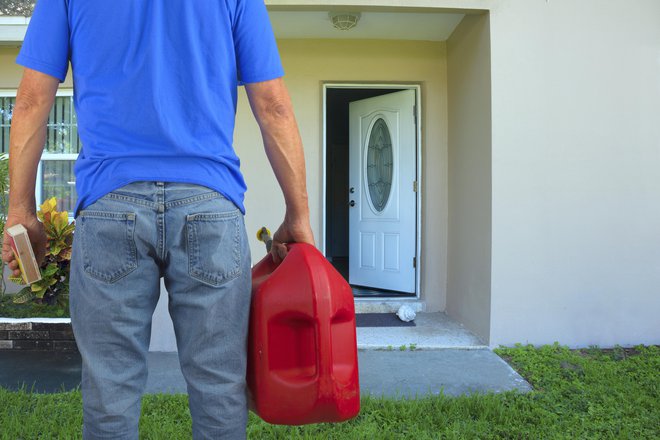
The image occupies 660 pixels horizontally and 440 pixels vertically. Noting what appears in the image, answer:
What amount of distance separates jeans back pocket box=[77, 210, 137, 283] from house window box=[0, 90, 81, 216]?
16.7 ft

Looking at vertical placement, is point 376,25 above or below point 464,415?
above

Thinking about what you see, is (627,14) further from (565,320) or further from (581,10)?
(565,320)

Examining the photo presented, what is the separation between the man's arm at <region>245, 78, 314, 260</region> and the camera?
1.34 metres

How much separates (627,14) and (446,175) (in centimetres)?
211

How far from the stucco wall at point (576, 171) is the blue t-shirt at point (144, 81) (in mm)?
3643

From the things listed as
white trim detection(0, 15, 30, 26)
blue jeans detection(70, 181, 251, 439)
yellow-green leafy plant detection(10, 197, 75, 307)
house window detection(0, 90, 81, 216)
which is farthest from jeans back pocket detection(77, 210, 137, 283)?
house window detection(0, 90, 81, 216)

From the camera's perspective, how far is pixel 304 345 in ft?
3.97

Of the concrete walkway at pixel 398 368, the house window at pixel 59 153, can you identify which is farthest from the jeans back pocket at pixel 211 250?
the house window at pixel 59 153

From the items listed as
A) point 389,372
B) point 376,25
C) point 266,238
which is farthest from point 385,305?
point 266,238

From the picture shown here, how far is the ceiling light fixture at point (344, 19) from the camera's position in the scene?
486 cm

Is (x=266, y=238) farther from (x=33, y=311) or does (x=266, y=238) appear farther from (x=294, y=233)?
(x=33, y=311)

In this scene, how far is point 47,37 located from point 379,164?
5.18 meters

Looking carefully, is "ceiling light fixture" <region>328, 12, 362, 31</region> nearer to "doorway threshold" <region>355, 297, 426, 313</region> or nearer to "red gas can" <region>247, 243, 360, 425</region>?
"doorway threshold" <region>355, 297, 426, 313</region>

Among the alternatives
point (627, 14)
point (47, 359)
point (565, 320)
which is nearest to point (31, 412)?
point (47, 359)
